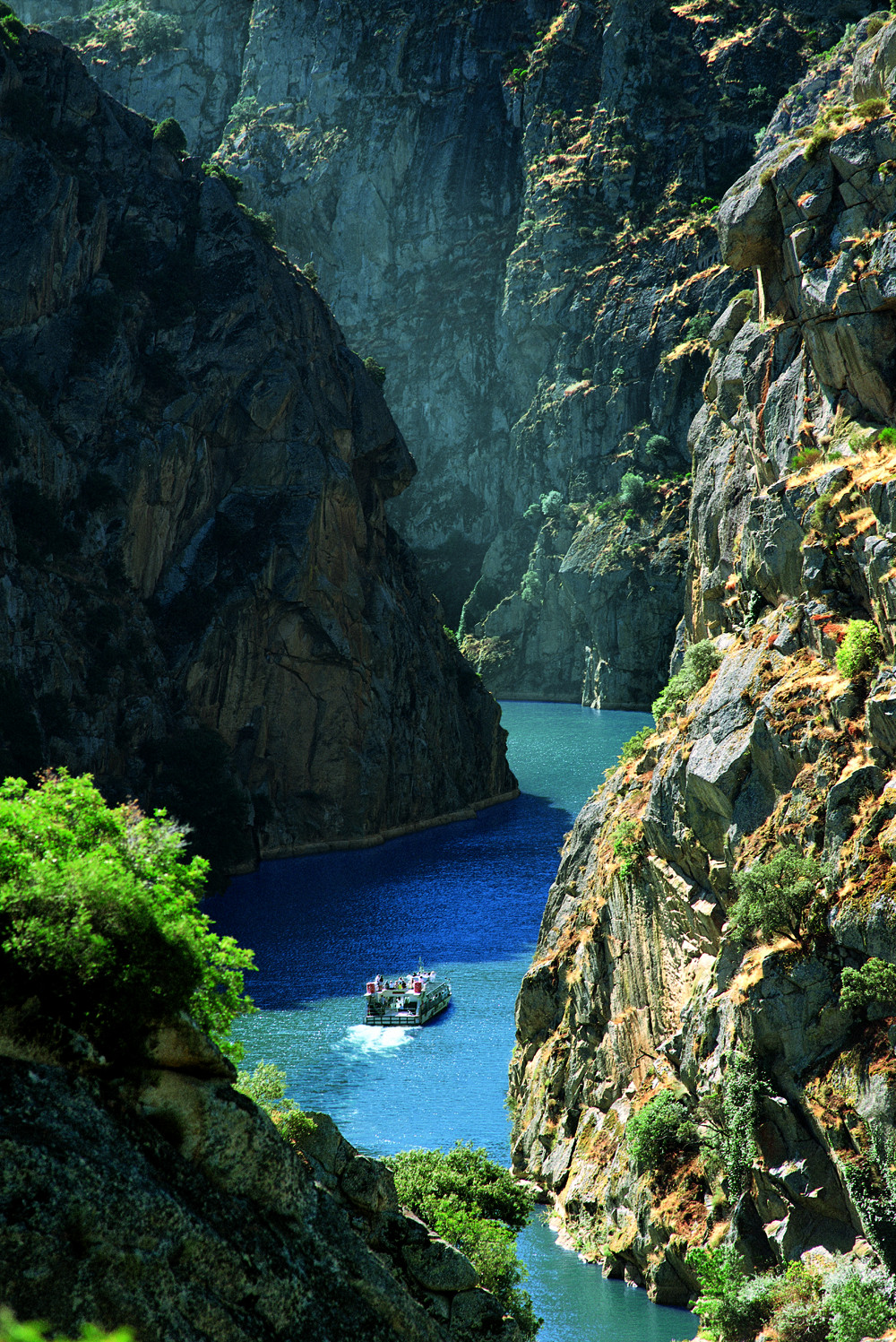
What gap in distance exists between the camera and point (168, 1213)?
13523 mm

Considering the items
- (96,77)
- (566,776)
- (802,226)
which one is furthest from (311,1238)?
(96,77)

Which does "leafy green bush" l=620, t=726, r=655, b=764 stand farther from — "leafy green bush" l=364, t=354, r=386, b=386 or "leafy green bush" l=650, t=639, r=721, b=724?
"leafy green bush" l=364, t=354, r=386, b=386

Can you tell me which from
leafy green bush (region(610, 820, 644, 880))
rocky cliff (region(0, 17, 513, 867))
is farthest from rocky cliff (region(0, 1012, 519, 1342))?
rocky cliff (region(0, 17, 513, 867))

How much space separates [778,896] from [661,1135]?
344 inches

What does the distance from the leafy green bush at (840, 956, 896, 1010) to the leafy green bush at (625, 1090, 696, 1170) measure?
7.58 m

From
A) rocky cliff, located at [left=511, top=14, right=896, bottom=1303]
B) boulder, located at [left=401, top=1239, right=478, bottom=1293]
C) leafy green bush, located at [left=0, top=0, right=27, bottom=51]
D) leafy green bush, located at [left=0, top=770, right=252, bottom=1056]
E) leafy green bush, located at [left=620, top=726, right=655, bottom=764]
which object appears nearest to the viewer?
leafy green bush, located at [left=0, top=770, right=252, bottom=1056]

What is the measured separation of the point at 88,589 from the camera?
292 feet

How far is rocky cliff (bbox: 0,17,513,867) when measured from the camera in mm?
86500

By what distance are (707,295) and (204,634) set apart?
387ft

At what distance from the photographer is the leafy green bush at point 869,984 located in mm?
26344

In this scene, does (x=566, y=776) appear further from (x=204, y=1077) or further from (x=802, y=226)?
(x=204, y=1077)

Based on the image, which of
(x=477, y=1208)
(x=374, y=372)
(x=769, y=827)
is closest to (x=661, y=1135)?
(x=477, y=1208)

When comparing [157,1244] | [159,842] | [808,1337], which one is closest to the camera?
[157,1244]

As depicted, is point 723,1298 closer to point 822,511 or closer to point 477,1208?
point 477,1208
